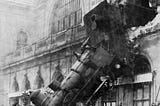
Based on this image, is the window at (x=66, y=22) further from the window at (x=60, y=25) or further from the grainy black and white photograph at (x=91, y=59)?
the window at (x=60, y=25)

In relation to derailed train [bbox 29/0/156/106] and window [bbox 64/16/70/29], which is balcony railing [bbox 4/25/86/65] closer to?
window [bbox 64/16/70/29]

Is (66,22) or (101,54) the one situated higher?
(66,22)

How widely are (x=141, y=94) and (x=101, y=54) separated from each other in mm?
6641

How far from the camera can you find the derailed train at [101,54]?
24.1ft

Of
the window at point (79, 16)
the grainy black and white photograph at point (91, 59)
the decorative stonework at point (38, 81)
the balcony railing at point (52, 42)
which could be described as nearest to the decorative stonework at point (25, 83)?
the grainy black and white photograph at point (91, 59)

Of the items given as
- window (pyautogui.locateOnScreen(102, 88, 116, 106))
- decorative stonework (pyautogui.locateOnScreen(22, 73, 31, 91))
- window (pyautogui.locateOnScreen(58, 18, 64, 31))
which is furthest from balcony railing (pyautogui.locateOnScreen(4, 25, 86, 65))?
window (pyautogui.locateOnScreen(102, 88, 116, 106))

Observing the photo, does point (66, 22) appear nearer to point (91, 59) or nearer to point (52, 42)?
point (52, 42)

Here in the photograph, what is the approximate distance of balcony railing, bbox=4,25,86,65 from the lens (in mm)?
18312

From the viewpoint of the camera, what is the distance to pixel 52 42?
21156mm

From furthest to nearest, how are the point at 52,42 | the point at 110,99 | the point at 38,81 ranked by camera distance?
the point at 38,81 → the point at 52,42 → the point at 110,99

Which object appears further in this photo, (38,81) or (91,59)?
(38,81)

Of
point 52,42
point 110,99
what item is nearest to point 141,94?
point 110,99

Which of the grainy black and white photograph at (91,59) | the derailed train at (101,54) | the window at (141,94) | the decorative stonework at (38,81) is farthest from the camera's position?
the decorative stonework at (38,81)

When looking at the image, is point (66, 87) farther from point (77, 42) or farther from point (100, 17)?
point (77, 42)
